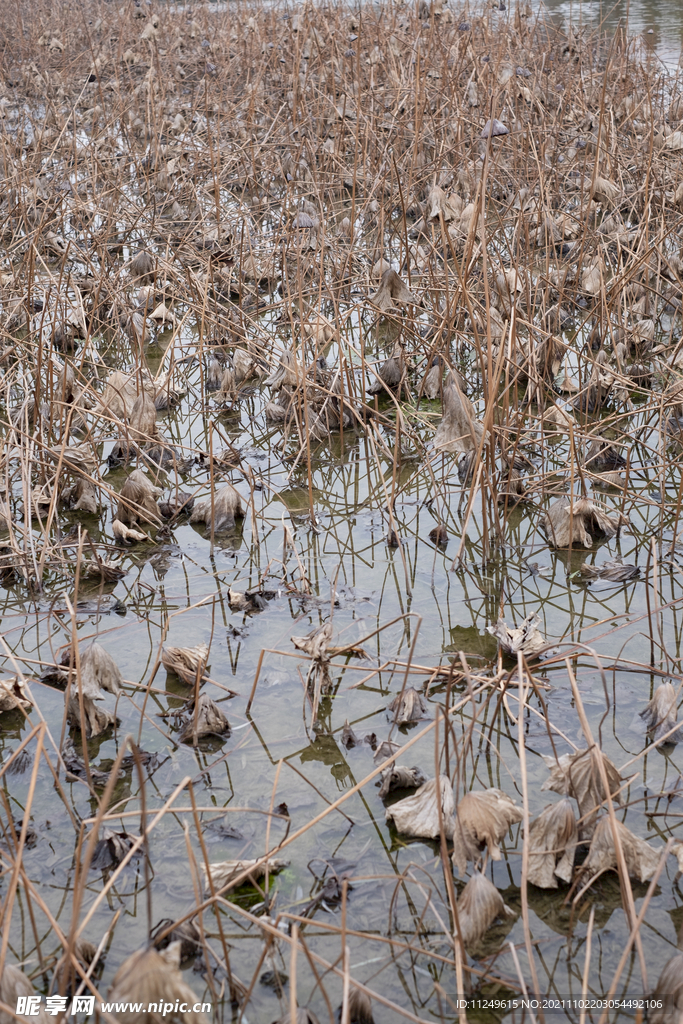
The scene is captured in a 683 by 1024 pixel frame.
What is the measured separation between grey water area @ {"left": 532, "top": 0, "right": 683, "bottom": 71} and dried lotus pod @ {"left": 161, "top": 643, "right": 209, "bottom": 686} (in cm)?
729

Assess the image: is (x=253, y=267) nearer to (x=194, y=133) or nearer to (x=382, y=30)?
(x=194, y=133)

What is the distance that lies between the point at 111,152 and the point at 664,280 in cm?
377

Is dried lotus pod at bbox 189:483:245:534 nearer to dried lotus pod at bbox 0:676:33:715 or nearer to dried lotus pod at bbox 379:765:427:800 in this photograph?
dried lotus pod at bbox 0:676:33:715

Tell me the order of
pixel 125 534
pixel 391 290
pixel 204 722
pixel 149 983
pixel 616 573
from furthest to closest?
1. pixel 391 290
2. pixel 125 534
3. pixel 616 573
4. pixel 204 722
5. pixel 149 983

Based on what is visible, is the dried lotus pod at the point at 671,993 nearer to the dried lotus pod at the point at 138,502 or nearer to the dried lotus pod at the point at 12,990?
the dried lotus pod at the point at 12,990

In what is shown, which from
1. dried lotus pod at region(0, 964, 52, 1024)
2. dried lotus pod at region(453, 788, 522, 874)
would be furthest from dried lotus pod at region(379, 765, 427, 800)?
dried lotus pod at region(0, 964, 52, 1024)

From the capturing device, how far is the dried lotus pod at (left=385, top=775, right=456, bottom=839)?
1484 mm

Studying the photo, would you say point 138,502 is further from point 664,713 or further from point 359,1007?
point 359,1007

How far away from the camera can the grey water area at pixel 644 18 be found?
7927mm

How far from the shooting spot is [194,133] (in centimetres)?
549

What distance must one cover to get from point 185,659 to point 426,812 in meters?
0.66

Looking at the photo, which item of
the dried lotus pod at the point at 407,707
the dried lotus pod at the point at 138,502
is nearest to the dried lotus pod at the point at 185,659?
the dried lotus pod at the point at 407,707

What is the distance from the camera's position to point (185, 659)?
1.92m

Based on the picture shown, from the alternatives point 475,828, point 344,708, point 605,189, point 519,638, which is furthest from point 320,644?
point 605,189
